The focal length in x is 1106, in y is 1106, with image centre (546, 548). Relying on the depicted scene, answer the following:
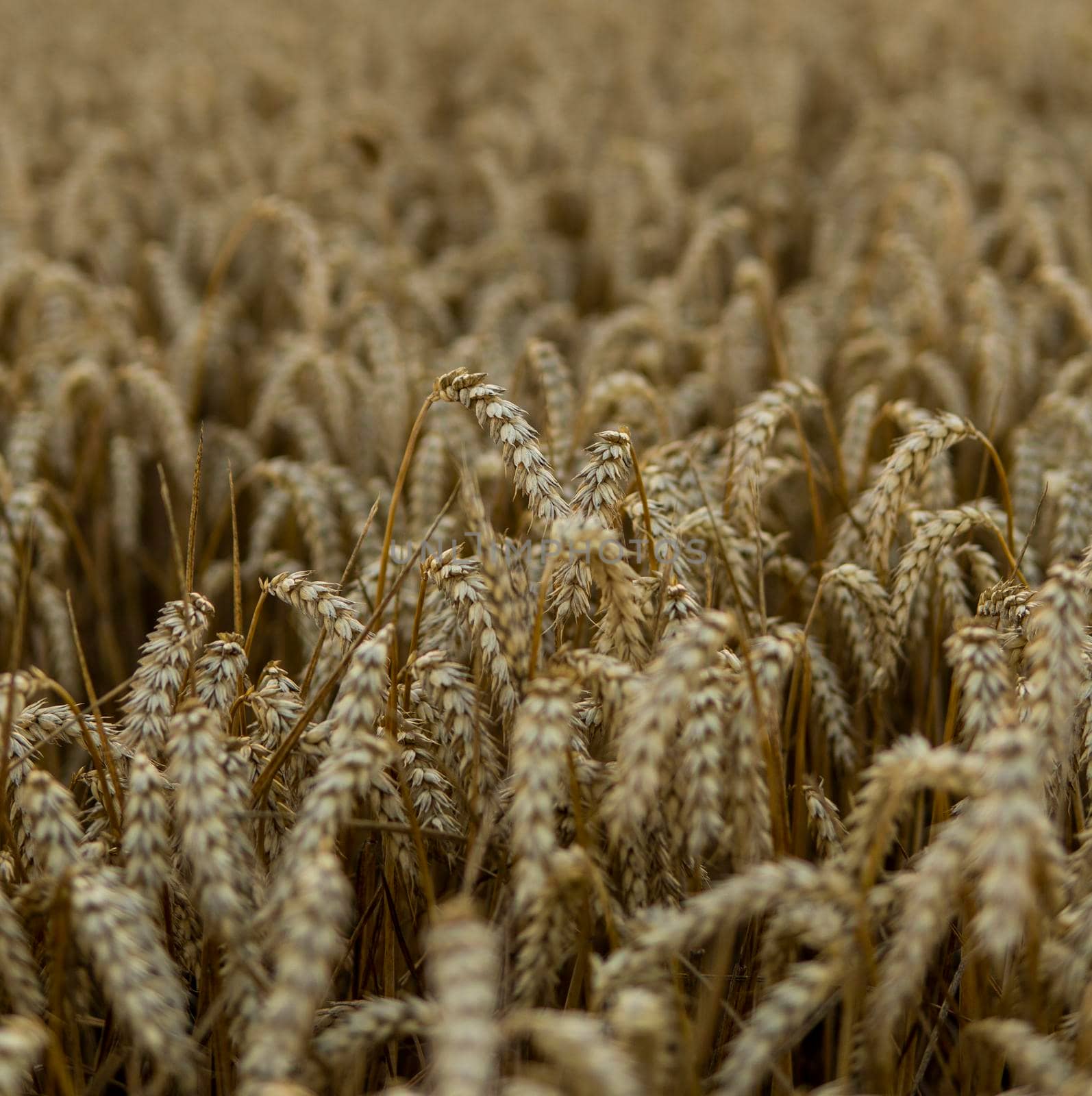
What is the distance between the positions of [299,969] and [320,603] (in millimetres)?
662

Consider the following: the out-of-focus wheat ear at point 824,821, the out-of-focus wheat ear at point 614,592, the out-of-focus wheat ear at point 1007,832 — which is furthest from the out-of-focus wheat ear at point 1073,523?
the out-of-focus wheat ear at point 1007,832

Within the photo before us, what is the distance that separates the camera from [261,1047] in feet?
3.66

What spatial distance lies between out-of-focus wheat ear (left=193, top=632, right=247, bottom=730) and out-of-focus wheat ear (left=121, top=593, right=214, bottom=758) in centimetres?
3

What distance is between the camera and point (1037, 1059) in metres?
1.13

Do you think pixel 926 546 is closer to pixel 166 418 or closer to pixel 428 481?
pixel 428 481

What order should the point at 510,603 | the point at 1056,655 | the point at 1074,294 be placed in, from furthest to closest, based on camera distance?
the point at 1074,294, the point at 510,603, the point at 1056,655

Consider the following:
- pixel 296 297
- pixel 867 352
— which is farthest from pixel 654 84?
pixel 867 352

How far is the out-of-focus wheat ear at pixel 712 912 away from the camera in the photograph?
→ 1.15 m

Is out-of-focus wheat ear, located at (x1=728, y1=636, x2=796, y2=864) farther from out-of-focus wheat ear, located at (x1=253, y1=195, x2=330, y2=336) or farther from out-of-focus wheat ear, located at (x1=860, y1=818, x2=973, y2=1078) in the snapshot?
out-of-focus wheat ear, located at (x1=253, y1=195, x2=330, y2=336)

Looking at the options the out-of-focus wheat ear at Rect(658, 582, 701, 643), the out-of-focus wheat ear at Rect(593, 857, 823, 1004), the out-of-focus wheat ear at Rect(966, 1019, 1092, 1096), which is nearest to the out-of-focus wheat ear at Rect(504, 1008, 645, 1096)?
the out-of-focus wheat ear at Rect(593, 857, 823, 1004)

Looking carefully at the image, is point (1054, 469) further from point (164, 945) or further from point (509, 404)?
point (164, 945)

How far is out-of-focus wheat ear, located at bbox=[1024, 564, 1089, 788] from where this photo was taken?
1294 mm

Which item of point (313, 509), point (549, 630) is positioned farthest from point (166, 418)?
point (549, 630)

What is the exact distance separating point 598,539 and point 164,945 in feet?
2.81
